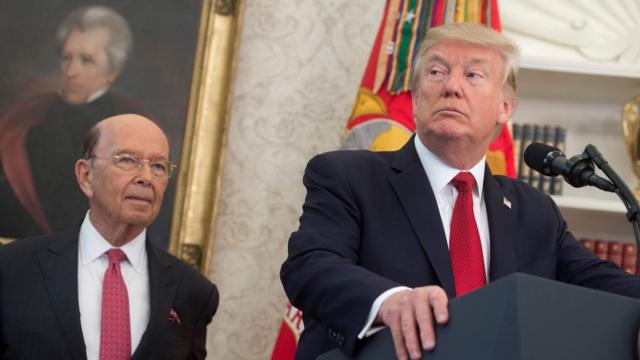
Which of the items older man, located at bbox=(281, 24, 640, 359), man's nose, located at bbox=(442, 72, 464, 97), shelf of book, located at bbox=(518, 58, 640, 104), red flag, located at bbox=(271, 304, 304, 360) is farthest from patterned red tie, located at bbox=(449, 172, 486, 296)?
shelf of book, located at bbox=(518, 58, 640, 104)

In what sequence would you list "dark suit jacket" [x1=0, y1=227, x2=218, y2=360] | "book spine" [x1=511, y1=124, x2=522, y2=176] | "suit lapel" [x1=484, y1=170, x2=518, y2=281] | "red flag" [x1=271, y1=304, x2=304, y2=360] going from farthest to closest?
"book spine" [x1=511, y1=124, x2=522, y2=176] → "red flag" [x1=271, y1=304, x2=304, y2=360] → "dark suit jacket" [x1=0, y1=227, x2=218, y2=360] → "suit lapel" [x1=484, y1=170, x2=518, y2=281]

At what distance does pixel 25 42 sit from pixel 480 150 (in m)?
2.26

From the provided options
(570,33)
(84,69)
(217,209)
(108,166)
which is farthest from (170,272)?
(570,33)

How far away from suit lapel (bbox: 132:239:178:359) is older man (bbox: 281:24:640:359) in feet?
3.22

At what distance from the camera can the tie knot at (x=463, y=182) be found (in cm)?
213

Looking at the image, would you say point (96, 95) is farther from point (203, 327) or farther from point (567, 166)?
point (567, 166)

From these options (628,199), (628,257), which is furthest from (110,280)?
(628,257)

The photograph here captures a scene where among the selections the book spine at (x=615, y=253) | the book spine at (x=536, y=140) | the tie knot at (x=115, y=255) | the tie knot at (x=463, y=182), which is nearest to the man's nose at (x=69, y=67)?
the tie knot at (x=115, y=255)

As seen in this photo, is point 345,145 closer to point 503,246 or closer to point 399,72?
point 399,72

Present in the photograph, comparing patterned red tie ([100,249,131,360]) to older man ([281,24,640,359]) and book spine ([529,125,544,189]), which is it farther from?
book spine ([529,125,544,189])

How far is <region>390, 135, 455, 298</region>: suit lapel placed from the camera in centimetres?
190

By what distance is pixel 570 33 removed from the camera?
13.7ft

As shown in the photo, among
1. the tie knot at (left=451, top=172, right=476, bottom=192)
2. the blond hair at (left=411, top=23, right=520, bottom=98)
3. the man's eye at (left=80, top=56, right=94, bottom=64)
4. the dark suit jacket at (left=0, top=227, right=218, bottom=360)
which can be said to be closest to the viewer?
the tie knot at (left=451, top=172, right=476, bottom=192)

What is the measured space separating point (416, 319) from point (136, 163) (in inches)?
75.5
